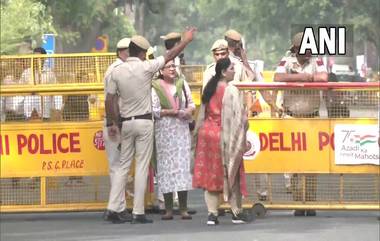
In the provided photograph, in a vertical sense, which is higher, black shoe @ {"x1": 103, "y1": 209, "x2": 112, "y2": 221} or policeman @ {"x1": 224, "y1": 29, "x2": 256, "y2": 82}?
policeman @ {"x1": 224, "y1": 29, "x2": 256, "y2": 82}

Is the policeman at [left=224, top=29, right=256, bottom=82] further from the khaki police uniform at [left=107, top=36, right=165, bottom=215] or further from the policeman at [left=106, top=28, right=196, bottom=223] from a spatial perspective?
the khaki police uniform at [left=107, top=36, right=165, bottom=215]

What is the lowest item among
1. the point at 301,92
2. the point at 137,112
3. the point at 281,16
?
the point at 137,112

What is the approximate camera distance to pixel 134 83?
11.7 meters

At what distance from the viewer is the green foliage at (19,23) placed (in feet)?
117

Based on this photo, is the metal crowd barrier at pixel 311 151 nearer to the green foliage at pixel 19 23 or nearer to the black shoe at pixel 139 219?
the black shoe at pixel 139 219

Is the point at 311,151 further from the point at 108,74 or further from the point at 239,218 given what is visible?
the point at 108,74

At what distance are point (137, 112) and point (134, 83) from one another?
0.30 metres

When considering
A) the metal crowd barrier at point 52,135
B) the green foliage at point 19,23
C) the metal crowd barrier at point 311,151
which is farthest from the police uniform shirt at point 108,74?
the green foliage at point 19,23

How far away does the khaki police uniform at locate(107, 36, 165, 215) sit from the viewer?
11711mm

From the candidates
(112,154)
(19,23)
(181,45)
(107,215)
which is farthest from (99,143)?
(19,23)

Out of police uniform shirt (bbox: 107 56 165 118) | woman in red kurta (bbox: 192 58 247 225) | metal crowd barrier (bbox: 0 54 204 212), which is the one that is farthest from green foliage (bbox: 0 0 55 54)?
woman in red kurta (bbox: 192 58 247 225)

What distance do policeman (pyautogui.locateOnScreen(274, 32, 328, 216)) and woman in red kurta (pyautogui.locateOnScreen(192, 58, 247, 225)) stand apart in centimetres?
85

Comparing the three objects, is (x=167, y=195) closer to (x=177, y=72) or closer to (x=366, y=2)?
(x=177, y=72)

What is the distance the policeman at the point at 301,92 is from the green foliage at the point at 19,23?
2290cm
